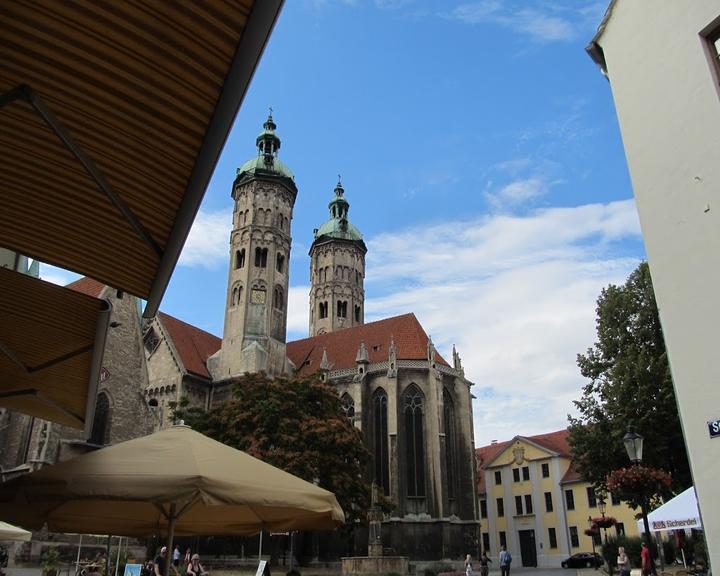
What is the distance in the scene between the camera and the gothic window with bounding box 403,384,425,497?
37.7m

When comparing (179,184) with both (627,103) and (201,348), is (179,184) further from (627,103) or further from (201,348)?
(201,348)

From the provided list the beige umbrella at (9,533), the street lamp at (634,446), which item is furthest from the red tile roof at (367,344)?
the beige umbrella at (9,533)

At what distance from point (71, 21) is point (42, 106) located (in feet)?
1.58

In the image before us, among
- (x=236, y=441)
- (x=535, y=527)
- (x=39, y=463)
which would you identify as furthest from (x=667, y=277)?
(x=535, y=527)

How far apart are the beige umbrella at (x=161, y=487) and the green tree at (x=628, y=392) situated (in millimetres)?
21868

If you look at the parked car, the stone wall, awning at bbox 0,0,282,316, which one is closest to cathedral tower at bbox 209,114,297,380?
the stone wall

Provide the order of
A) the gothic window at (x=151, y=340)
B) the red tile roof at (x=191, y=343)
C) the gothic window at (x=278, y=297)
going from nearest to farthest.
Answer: the red tile roof at (x=191, y=343), the gothic window at (x=151, y=340), the gothic window at (x=278, y=297)

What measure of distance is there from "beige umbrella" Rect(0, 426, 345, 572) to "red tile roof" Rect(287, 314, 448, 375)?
35.6 m

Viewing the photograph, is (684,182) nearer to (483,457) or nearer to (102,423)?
(102,423)

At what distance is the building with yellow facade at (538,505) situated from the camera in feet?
149

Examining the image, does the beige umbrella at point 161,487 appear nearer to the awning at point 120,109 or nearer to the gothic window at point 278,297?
the awning at point 120,109

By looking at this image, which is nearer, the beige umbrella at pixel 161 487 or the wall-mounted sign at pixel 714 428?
Result: the beige umbrella at pixel 161 487

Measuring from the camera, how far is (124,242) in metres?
3.74

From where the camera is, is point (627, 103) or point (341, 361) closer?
point (627, 103)
